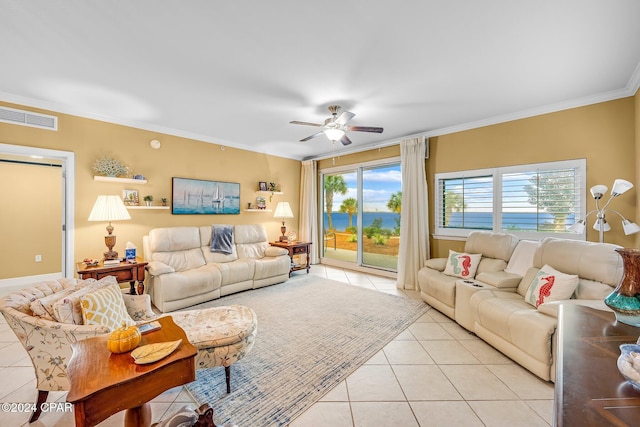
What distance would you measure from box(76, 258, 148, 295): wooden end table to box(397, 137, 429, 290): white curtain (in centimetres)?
395

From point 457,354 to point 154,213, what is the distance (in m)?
4.64

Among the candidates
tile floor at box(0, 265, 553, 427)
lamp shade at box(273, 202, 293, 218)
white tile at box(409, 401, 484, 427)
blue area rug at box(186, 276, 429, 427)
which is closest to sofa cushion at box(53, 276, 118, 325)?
tile floor at box(0, 265, 553, 427)

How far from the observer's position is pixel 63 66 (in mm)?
2434

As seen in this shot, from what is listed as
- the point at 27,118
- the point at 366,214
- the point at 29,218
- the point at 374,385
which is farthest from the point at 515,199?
the point at 29,218

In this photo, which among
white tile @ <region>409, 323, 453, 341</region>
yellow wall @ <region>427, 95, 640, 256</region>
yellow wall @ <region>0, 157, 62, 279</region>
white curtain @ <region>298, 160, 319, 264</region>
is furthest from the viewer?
white curtain @ <region>298, 160, 319, 264</region>

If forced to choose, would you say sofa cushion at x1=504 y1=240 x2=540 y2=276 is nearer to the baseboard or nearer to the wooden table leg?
the wooden table leg

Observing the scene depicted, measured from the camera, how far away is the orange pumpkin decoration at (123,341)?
4.33ft

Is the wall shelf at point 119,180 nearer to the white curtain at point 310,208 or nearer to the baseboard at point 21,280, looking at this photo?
the baseboard at point 21,280

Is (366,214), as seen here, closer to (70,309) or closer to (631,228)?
(631,228)

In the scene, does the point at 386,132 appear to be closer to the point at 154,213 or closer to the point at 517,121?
the point at 517,121

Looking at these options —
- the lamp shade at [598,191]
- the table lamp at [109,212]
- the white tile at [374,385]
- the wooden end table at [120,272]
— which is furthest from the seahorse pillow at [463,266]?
the table lamp at [109,212]

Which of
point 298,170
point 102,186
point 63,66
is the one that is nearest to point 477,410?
point 63,66

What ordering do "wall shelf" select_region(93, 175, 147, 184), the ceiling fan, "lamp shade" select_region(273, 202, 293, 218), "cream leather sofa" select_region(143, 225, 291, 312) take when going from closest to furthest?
the ceiling fan → "cream leather sofa" select_region(143, 225, 291, 312) → "wall shelf" select_region(93, 175, 147, 184) → "lamp shade" select_region(273, 202, 293, 218)

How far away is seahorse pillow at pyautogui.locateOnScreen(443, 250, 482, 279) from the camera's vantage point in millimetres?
3348
